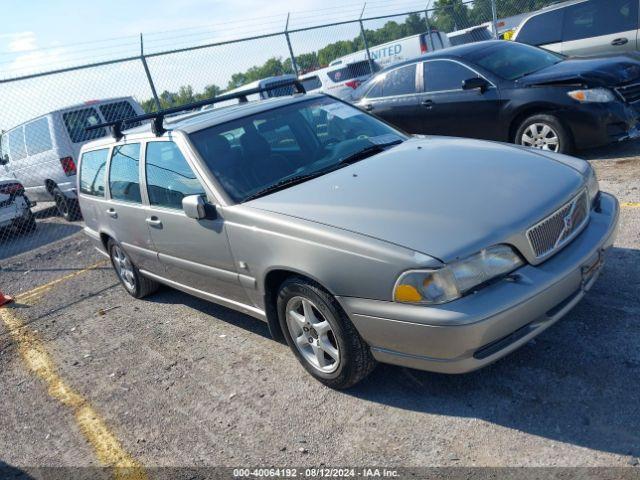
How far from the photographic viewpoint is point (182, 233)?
416cm

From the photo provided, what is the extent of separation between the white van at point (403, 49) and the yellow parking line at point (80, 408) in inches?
523

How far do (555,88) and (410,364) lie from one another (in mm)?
4993

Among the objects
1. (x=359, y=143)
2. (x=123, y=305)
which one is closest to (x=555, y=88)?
(x=359, y=143)

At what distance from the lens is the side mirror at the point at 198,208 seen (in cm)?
365

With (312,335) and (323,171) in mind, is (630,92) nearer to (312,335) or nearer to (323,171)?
(323,171)

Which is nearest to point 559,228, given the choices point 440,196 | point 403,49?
point 440,196

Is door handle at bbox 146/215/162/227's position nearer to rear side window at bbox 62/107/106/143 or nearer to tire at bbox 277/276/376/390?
tire at bbox 277/276/376/390

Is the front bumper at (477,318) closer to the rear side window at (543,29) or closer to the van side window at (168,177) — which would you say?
the van side window at (168,177)

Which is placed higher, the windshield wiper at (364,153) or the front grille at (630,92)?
the windshield wiper at (364,153)

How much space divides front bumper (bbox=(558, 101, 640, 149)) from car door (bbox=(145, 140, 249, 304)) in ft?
15.3

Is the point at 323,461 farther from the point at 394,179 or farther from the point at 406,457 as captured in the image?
the point at 394,179

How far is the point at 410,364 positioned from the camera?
9.51ft

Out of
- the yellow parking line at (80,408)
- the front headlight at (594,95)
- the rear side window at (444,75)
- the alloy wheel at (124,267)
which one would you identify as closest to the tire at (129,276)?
the alloy wheel at (124,267)

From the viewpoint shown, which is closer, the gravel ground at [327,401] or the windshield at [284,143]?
the gravel ground at [327,401]
